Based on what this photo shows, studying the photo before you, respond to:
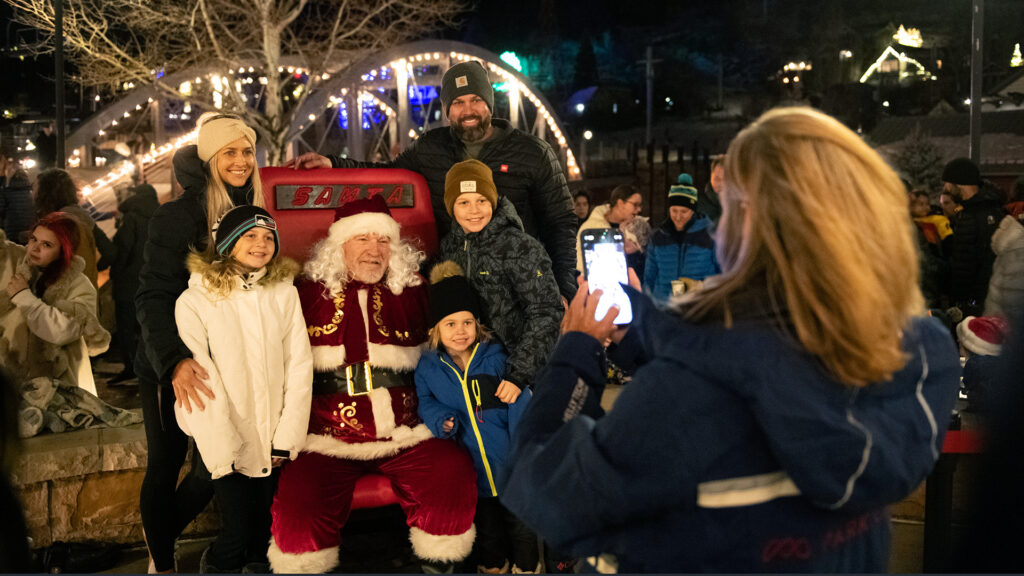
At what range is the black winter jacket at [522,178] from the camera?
15.6 ft

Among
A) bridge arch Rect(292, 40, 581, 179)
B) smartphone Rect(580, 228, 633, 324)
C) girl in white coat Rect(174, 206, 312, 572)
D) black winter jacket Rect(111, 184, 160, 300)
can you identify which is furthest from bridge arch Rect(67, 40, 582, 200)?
girl in white coat Rect(174, 206, 312, 572)

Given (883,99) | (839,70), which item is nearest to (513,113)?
(883,99)

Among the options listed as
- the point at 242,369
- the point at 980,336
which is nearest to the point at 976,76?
the point at 980,336

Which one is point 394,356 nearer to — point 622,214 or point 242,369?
point 242,369

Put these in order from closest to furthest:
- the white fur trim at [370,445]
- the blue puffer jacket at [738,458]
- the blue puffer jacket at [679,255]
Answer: the blue puffer jacket at [738,458] → the white fur trim at [370,445] → the blue puffer jacket at [679,255]

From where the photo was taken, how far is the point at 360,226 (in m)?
4.15

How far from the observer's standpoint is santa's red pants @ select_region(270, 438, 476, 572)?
11.8ft

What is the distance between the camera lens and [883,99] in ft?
240

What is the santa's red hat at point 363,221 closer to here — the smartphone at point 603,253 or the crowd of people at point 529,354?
the crowd of people at point 529,354

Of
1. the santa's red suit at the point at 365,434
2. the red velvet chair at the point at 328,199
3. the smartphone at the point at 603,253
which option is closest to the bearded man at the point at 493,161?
the red velvet chair at the point at 328,199

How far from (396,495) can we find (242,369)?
88 centimetres

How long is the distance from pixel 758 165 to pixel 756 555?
735 millimetres

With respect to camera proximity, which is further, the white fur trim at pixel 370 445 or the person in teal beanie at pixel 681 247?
the person in teal beanie at pixel 681 247

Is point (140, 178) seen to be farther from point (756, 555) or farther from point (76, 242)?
point (756, 555)
